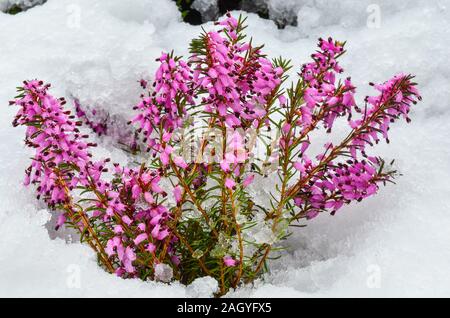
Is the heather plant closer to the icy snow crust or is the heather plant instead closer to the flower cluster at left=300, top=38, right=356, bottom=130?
the flower cluster at left=300, top=38, right=356, bottom=130

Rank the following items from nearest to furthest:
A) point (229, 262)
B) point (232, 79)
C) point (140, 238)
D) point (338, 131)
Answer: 1. point (232, 79)
2. point (140, 238)
3. point (229, 262)
4. point (338, 131)

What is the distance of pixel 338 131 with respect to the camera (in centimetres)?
293

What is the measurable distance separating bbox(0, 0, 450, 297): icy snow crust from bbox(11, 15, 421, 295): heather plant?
172 millimetres

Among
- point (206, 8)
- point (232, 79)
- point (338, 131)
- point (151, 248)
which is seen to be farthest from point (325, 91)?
point (206, 8)

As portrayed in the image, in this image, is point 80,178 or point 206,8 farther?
point 206,8

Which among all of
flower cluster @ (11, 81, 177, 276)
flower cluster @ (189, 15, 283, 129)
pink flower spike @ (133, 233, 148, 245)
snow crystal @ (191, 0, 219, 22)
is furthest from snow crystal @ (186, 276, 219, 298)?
snow crystal @ (191, 0, 219, 22)

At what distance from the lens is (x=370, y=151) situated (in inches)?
110

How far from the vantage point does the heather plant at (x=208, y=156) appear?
1842mm

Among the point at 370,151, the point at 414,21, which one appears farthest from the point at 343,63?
the point at 370,151

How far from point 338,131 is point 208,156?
1095 millimetres

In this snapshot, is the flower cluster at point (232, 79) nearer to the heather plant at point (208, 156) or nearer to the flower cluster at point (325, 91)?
the heather plant at point (208, 156)

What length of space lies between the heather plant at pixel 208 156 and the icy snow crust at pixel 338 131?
6.8 inches

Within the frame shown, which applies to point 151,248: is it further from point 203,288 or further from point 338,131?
point 338,131

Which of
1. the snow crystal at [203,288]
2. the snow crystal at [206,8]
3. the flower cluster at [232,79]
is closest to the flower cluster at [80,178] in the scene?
the snow crystal at [203,288]
